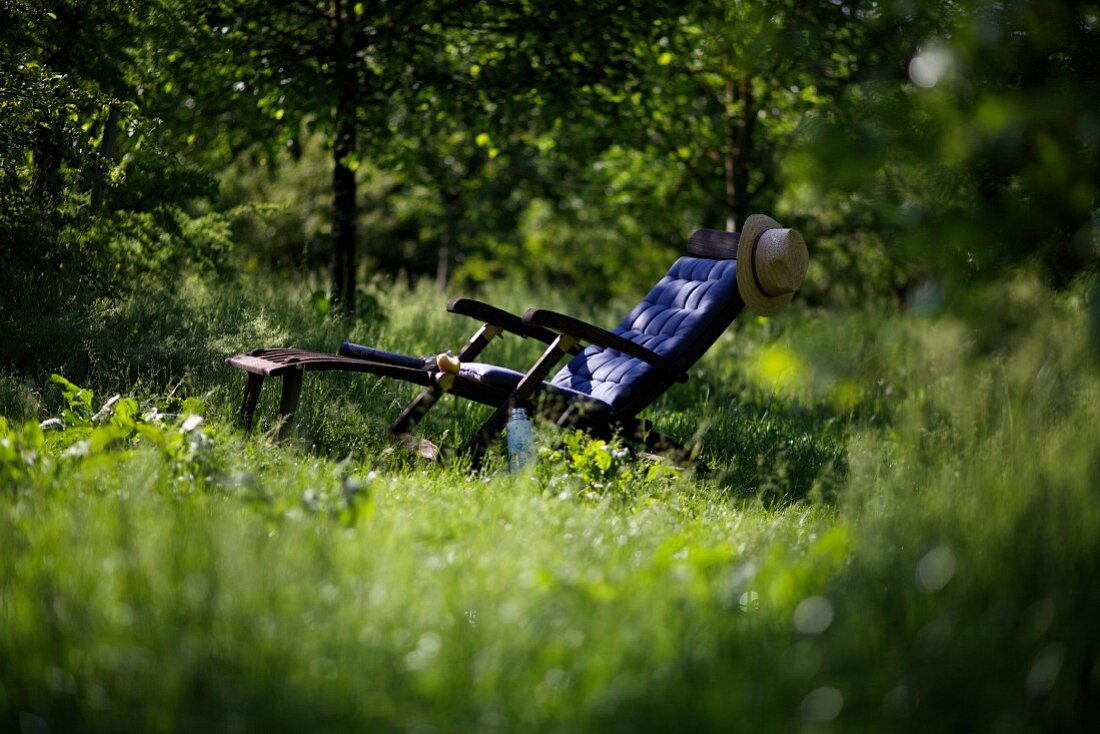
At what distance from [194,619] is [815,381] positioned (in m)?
1.35

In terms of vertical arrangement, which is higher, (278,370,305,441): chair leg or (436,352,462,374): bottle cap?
(436,352,462,374): bottle cap

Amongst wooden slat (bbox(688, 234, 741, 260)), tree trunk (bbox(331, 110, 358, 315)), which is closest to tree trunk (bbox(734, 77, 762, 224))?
tree trunk (bbox(331, 110, 358, 315))

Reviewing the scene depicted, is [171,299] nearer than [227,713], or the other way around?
[227,713]

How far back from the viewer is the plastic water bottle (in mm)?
4004

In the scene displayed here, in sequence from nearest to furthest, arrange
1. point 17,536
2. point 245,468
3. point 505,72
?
point 17,536 → point 245,468 → point 505,72

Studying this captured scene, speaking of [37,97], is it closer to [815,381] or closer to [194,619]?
[194,619]

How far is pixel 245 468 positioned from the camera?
342 centimetres

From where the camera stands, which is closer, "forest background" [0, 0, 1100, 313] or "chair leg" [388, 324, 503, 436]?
"forest background" [0, 0, 1100, 313]

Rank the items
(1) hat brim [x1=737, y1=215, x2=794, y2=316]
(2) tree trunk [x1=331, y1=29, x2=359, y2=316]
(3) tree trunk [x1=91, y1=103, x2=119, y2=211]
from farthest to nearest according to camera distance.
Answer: (2) tree trunk [x1=331, y1=29, x2=359, y2=316] < (3) tree trunk [x1=91, y1=103, x2=119, y2=211] < (1) hat brim [x1=737, y1=215, x2=794, y2=316]

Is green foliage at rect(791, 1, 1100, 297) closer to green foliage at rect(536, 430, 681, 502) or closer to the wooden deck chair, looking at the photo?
green foliage at rect(536, 430, 681, 502)

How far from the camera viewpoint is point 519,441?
4.09m

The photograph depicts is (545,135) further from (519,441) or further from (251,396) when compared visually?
(519,441)

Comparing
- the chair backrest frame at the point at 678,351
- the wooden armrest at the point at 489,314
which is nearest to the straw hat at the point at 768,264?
the chair backrest frame at the point at 678,351

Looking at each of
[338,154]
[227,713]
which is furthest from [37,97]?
[227,713]
